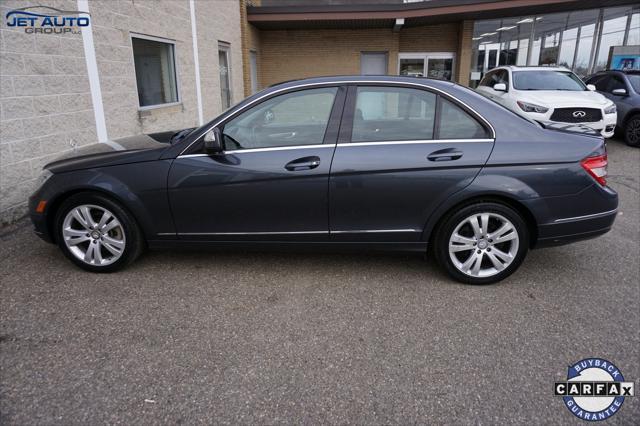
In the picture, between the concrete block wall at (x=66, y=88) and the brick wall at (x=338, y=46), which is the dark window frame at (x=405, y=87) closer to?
the concrete block wall at (x=66, y=88)

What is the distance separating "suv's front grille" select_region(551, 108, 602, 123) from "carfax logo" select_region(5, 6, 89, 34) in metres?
8.15

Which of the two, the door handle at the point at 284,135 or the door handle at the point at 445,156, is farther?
the door handle at the point at 284,135

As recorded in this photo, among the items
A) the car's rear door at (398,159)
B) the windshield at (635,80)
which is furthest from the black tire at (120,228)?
the windshield at (635,80)

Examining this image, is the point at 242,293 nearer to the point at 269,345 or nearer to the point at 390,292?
the point at 269,345

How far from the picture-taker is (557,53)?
17.8 meters

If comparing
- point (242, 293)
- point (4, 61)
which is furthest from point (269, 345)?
point (4, 61)

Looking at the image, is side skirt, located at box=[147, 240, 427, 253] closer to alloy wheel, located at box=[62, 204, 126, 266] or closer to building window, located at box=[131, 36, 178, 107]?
alloy wheel, located at box=[62, 204, 126, 266]

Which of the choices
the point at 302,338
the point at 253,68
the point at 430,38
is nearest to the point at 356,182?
the point at 302,338

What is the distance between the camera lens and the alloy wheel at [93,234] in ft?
12.3

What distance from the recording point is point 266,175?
355cm

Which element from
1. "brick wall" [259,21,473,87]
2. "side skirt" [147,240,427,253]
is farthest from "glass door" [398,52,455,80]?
"side skirt" [147,240,427,253]

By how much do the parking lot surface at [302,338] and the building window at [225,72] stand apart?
9.50m

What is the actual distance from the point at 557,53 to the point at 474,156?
17.5m

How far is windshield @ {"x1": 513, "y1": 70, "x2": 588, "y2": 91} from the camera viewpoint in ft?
31.8
